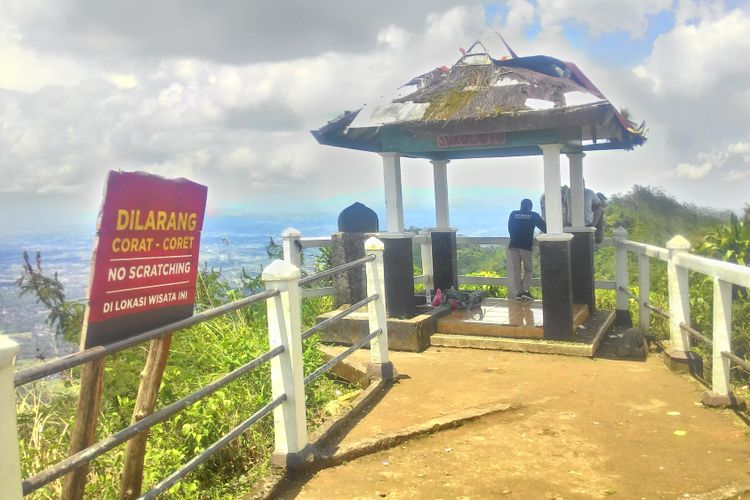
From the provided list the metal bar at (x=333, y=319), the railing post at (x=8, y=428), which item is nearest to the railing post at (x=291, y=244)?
the metal bar at (x=333, y=319)

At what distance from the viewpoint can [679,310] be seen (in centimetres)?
677

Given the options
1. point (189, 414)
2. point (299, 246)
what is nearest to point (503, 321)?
point (299, 246)

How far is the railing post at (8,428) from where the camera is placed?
7.20 ft

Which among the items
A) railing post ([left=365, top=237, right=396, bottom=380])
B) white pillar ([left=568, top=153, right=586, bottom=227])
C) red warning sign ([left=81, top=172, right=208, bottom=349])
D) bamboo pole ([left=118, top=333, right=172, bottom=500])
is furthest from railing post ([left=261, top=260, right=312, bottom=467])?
white pillar ([left=568, top=153, right=586, bottom=227])

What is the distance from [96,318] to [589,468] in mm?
3276

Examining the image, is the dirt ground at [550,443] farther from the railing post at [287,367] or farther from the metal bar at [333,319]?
the metal bar at [333,319]

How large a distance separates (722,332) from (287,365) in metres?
3.60

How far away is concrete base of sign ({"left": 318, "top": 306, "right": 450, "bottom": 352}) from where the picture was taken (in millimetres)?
8172

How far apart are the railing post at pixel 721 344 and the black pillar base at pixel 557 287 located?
95.3 inches

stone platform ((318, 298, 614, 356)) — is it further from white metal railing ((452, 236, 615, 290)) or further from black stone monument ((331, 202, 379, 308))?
white metal railing ((452, 236, 615, 290))

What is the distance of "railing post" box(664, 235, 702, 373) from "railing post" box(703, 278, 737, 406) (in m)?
1.20

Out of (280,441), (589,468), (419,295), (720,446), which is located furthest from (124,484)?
(419,295)

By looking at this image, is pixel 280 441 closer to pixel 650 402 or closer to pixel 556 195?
pixel 650 402

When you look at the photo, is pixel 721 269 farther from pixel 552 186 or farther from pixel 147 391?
pixel 147 391
